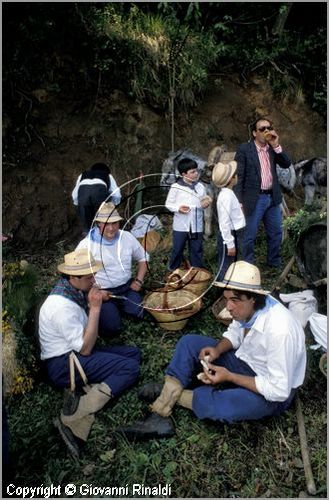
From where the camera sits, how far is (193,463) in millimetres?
3436

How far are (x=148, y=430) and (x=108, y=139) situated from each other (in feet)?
17.4

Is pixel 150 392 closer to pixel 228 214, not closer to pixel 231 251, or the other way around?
pixel 231 251

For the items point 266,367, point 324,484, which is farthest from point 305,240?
point 324,484

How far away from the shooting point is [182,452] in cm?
353

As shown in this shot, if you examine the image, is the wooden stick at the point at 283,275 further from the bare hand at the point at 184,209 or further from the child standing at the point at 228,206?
the bare hand at the point at 184,209

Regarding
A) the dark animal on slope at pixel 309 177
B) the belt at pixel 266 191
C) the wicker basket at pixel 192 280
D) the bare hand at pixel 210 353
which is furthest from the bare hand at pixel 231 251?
the dark animal on slope at pixel 309 177

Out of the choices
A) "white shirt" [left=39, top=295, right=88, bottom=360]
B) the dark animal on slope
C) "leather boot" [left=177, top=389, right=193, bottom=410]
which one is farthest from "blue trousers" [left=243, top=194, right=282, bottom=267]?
"white shirt" [left=39, top=295, right=88, bottom=360]

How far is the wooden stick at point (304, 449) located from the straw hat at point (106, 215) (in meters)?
2.30

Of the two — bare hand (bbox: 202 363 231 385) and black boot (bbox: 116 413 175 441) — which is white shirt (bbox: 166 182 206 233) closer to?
bare hand (bbox: 202 363 231 385)

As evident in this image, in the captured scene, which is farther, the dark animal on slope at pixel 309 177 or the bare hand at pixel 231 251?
the dark animal on slope at pixel 309 177

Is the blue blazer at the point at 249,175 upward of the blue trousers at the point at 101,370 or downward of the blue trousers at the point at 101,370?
upward

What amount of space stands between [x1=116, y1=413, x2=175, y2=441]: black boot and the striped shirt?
3.10 metres

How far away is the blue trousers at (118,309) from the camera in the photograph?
4.62 meters

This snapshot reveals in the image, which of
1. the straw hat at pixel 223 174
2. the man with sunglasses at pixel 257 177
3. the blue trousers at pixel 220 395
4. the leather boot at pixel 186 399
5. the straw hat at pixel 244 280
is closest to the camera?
Answer: the straw hat at pixel 244 280
